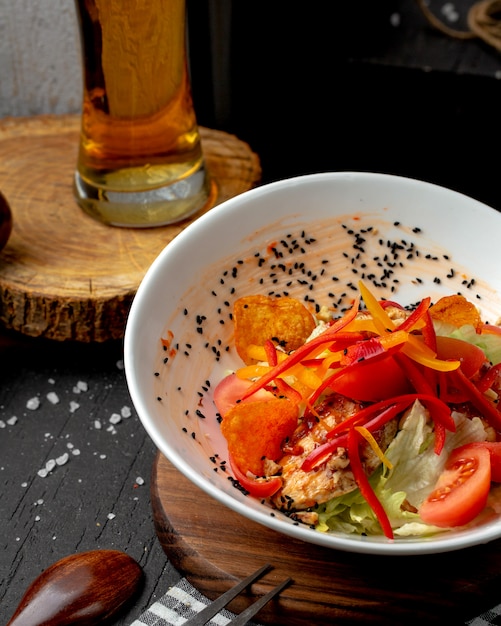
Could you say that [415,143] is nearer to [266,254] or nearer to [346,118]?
[346,118]

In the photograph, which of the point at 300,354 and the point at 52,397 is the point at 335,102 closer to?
the point at 52,397

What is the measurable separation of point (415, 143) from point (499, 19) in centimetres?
69

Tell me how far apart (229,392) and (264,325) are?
21 cm

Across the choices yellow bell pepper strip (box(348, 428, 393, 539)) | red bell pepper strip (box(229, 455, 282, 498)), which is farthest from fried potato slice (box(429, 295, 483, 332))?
red bell pepper strip (box(229, 455, 282, 498))

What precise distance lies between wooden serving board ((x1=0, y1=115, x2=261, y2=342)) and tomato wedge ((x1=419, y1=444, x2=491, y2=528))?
1145 mm

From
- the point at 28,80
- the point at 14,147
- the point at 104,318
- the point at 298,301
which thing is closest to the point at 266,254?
the point at 298,301

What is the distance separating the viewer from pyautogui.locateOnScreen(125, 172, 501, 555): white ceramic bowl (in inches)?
77.4

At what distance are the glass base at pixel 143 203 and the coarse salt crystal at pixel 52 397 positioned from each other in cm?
64

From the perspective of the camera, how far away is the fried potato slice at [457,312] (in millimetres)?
2076

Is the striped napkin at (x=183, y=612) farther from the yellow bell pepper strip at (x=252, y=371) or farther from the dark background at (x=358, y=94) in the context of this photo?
the dark background at (x=358, y=94)

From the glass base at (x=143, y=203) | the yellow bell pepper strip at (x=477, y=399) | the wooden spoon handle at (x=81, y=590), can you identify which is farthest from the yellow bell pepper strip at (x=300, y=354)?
the glass base at (x=143, y=203)

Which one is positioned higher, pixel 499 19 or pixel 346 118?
pixel 499 19

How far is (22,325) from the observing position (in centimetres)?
253

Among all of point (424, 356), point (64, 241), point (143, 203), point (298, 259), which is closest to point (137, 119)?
point (143, 203)
